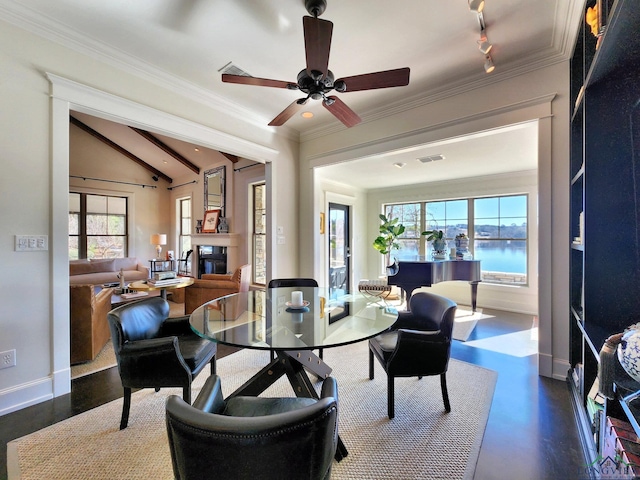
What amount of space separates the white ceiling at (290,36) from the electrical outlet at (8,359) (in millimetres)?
2376

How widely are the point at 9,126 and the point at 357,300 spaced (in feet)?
9.61

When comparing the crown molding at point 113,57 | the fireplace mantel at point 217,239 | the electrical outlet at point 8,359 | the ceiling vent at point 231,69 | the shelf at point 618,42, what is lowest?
the electrical outlet at point 8,359

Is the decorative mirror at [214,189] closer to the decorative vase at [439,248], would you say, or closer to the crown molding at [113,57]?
the crown molding at [113,57]

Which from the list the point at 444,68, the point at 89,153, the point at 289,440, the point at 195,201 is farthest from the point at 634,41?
the point at 89,153

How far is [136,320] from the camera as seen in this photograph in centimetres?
192

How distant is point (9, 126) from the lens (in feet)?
6.55

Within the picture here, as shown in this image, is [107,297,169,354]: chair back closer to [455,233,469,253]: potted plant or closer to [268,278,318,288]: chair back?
[268,278,318,288]: chair back

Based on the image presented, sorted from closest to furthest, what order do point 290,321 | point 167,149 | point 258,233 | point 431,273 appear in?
point 290,321, point 431,273, point 258,233, point 167,149

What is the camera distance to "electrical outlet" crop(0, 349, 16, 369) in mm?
1977

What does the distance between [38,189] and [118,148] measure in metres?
6.28

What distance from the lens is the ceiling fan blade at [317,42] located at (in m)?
1.58

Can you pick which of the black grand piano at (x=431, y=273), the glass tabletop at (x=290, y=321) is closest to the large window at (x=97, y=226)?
the glass tabletop at (x=290, y=321)

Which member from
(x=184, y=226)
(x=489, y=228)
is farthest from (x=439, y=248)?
(x=184, y=226)

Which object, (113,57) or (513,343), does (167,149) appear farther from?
(513,343)
